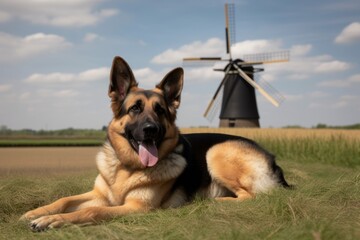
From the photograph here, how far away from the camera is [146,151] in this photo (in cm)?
557

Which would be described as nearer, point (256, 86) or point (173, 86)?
point (173, 86)

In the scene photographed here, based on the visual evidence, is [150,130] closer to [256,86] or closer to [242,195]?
[242,195]

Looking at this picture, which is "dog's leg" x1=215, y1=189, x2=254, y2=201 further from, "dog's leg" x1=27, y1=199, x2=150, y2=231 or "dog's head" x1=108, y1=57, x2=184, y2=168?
"dog's leg" x1=27, y1=199, x2=150, y2=231

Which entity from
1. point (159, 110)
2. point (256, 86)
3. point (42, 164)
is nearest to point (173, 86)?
point (159, 110)

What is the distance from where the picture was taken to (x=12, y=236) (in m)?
4.89

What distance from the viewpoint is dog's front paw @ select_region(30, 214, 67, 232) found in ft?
15.4

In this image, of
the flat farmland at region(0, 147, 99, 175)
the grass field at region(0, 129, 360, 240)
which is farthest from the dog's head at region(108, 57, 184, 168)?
the flat farmland at region(0, 147, 99, 175)

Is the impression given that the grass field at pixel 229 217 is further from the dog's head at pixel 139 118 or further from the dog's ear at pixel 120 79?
the dog's ear at pixel 120 79

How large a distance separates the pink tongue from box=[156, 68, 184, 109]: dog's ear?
76 cm

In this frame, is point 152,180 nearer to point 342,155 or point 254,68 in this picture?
point 342,155

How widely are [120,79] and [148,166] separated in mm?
1283

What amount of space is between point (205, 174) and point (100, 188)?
1646mm

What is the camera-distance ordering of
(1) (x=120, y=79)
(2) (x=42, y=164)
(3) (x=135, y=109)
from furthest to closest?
(2) (x=42, y=164) → (1) (x=120, y=79) → (3) (x=135, y=109)

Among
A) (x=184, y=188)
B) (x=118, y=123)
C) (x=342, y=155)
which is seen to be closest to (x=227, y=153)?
(x=184, y=188)
